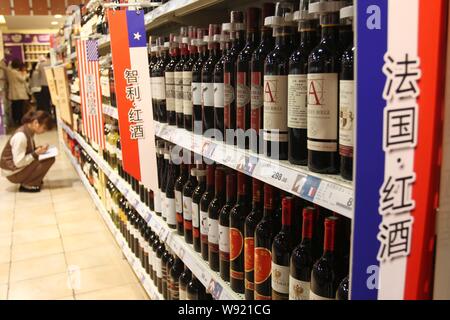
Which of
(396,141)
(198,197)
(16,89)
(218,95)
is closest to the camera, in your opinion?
(396,141)

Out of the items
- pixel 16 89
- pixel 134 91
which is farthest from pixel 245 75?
pixel 16 89

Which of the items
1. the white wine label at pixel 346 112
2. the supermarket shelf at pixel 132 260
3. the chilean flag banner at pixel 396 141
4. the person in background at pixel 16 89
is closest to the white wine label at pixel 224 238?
the white wine label at pixel 346 112

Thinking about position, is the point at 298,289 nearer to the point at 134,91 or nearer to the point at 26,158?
the point at 134,91

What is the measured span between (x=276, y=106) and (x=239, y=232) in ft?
1.60

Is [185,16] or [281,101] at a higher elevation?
[185,16]

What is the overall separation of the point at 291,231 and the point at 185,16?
132cm

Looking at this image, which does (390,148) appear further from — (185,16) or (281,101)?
(185,16)

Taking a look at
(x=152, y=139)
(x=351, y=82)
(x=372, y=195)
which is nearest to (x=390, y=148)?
(x=372, y=195)

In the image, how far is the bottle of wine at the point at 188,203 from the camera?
1832 mm

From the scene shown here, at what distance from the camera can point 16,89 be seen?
1169cm

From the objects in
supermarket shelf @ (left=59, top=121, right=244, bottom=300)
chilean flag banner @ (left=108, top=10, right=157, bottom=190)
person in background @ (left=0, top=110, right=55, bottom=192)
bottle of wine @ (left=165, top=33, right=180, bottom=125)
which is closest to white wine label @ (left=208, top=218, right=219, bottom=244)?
supermarket shelf @ (left=59, top=121, right=244, bottom=300)

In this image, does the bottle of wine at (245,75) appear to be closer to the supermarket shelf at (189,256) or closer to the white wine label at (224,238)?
the white wine label at (224,238)

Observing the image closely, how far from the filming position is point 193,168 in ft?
5.97

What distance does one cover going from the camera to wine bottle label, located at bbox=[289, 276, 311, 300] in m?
1.16
